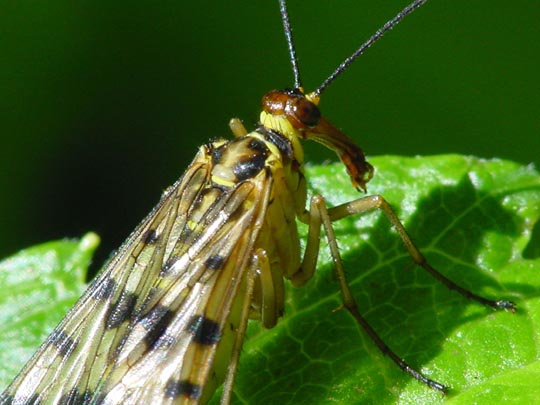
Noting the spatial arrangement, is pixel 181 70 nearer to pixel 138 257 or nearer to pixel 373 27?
pixel 373 27

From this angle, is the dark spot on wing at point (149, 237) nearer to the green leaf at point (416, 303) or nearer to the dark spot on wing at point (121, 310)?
the dark spot on wing at point (121, 310)

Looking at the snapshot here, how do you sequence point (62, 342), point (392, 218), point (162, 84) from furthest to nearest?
point (162, 84), point (392, 218), point (62, 342)

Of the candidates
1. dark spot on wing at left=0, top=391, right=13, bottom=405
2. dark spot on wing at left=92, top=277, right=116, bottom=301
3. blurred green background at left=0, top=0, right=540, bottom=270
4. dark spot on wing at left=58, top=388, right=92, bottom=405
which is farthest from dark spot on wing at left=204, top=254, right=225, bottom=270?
blurred green background at left=0, top=0, right=540, bottom=270

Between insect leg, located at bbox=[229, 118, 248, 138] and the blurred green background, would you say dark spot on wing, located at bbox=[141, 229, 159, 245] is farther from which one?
the blurred green background

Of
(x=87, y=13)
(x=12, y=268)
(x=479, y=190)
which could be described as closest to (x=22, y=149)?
(x=87, y=13)

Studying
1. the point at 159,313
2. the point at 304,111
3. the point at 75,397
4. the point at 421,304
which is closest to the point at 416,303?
the point at 421,304

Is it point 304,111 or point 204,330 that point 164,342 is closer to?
point 204,330

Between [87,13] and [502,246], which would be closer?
[502,246]
